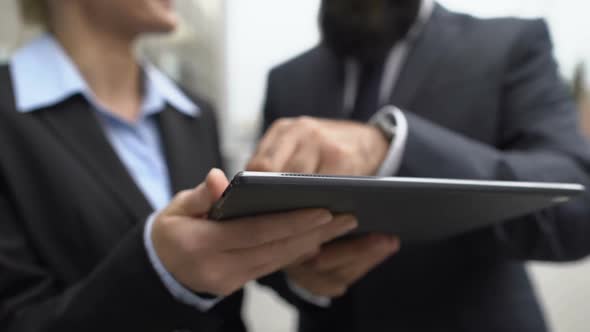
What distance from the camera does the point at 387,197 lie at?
246 millimetres

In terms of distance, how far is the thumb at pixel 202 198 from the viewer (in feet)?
0.83

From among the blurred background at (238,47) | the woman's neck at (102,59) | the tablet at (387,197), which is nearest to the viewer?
the tablet at (387,197)

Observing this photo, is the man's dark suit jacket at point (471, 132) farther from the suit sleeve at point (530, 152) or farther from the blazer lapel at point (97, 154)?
the blazer lapel at point (97, 154)

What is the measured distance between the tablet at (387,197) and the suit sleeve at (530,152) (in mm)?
65

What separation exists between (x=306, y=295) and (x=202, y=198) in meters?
0.27

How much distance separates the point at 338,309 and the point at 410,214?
28 centimetres

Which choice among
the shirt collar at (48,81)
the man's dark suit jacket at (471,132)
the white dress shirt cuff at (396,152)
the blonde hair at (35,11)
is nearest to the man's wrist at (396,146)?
the white dress shirt cuff at (396,152)

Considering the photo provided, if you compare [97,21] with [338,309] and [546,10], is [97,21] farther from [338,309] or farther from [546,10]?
[546,10]

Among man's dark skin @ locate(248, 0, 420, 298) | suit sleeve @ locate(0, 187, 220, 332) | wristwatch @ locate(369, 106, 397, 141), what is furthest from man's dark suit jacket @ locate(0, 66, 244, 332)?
wristwatch @ locate(369, 106, 397, 141)

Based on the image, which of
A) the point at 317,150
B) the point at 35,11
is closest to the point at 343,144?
the point at 317,150

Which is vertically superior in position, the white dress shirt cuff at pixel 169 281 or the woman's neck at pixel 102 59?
the woman's neck at pixel 102 59

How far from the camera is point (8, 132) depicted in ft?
1.54

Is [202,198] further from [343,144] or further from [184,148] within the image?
[184,148]

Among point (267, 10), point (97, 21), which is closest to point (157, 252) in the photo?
point (97, 21)
